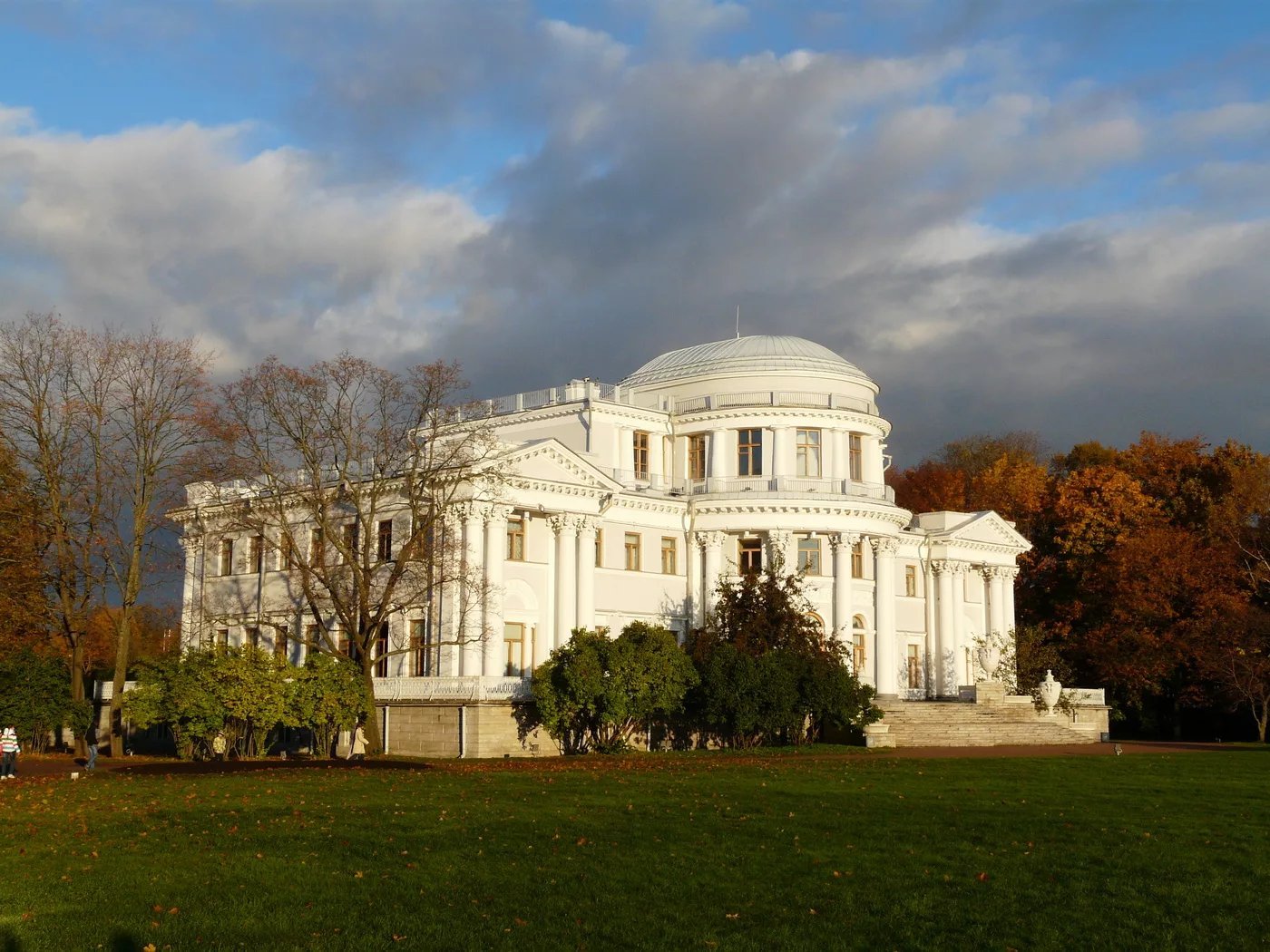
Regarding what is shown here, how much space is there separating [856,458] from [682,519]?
7916 millimetres

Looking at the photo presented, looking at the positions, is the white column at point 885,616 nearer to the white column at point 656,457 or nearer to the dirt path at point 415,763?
the white column at point 656,457

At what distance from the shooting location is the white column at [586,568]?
48.4 metres

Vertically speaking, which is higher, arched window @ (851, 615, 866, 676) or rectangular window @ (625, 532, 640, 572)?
rectangular window @ (625, 532, 640, 572)

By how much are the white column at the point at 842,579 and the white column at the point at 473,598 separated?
14893 millimetres

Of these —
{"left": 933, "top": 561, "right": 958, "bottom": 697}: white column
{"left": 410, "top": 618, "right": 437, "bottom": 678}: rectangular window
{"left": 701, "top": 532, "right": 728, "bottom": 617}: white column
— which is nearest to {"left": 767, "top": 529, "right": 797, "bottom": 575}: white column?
{"left": 701, "top": 532, "right": 728, "bottom": 617}: white column

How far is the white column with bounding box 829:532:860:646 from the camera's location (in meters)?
53.5

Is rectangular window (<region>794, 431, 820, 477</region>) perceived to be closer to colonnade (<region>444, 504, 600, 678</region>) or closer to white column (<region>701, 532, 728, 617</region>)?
white column (<region>701, 532, 728, 617</region>)

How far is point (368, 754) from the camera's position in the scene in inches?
1523

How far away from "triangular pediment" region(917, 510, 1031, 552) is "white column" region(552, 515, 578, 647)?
65.2 feet

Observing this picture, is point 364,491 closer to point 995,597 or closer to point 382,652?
point 382,652

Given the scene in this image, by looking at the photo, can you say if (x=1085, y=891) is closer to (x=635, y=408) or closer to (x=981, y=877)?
(x=981, y=877)

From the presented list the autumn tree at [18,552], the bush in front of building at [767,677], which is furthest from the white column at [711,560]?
the autumn tree at [18,552]

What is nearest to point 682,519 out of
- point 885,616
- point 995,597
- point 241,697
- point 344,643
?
point 885,616

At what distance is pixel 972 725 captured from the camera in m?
49.2
